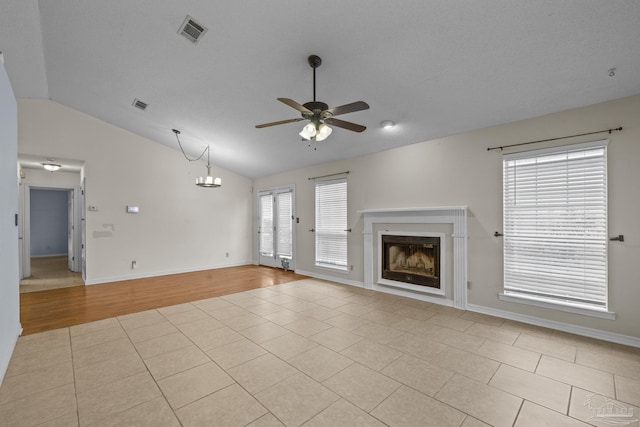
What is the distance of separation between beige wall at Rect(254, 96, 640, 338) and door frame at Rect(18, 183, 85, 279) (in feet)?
19.4

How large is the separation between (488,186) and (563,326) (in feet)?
6.32

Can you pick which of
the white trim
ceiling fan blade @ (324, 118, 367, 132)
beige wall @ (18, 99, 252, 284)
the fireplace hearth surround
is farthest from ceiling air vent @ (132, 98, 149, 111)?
the white trim

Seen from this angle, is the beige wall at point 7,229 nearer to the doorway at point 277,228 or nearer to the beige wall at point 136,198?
the beige wall at point 136,198

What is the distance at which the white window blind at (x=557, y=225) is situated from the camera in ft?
10.5

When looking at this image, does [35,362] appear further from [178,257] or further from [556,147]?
[556,147]

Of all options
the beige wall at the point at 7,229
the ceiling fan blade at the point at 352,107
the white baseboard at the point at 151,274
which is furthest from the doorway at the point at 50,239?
the ceiling fan blade at the point at 352,107

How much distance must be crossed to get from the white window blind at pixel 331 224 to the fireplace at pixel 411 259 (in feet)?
3.34

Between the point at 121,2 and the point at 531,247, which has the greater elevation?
the point at 121,2

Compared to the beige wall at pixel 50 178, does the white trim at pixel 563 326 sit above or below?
A: below

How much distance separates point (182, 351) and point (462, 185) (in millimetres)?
4252

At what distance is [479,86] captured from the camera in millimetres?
3217

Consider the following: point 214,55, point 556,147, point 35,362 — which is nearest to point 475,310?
point 556,147

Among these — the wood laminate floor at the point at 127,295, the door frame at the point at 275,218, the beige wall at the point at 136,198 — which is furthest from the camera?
the door frame at the point at 275,218

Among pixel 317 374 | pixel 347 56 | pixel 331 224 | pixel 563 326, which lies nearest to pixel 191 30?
pixel 347 56
